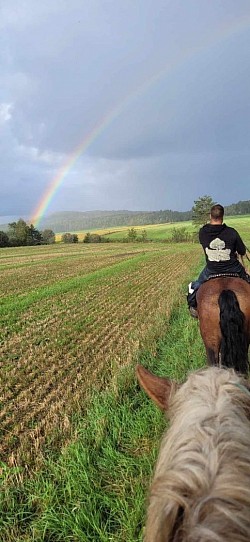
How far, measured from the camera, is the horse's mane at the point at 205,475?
3.46ft

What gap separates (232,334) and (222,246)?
1203mm

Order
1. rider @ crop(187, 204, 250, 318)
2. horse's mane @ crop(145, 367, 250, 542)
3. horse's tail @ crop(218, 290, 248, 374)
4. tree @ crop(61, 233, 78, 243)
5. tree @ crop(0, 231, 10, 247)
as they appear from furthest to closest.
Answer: tree @ crop(61, 233, 78, 243)
tree @ crop(0, 231, 10, 247)
rider @ crop(187, 204, 250, 318)
horse's tail @ crop(218, 290, 248, 374)
horse's mane @ crop(145, 367, 250, 542)

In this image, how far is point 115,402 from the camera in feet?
16.1

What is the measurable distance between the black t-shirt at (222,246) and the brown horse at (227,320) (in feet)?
0.69

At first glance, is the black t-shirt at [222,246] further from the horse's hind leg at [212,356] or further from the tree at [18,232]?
the tree at [18,232]

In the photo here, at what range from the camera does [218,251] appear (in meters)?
5.19

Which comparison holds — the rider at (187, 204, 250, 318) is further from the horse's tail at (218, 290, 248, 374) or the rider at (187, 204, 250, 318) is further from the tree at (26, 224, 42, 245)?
the tree at (26, 224, 42, 245)

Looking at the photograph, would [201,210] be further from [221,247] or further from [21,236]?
[221,247]

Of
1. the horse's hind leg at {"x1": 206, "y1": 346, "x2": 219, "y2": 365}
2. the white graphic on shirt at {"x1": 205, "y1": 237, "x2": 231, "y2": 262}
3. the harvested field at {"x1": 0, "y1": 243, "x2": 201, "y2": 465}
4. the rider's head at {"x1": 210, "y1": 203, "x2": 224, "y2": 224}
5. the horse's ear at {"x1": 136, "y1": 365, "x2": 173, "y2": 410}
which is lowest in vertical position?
the harvested field at {"x1": 0, "y1": 243, "x2": 201, "y2": 465}

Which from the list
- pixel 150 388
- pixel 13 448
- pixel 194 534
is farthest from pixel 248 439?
pixel 13 448

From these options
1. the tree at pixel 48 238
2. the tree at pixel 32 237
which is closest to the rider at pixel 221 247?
the tree at pixel 32 237

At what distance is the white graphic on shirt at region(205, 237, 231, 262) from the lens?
17.0 ft

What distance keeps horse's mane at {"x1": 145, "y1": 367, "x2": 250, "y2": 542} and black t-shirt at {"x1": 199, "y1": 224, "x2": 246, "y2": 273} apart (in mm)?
3714

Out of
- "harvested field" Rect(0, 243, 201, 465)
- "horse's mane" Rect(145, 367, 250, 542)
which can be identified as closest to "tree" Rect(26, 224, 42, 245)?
"harvested field" Rect(0, 243, 201, 465)
